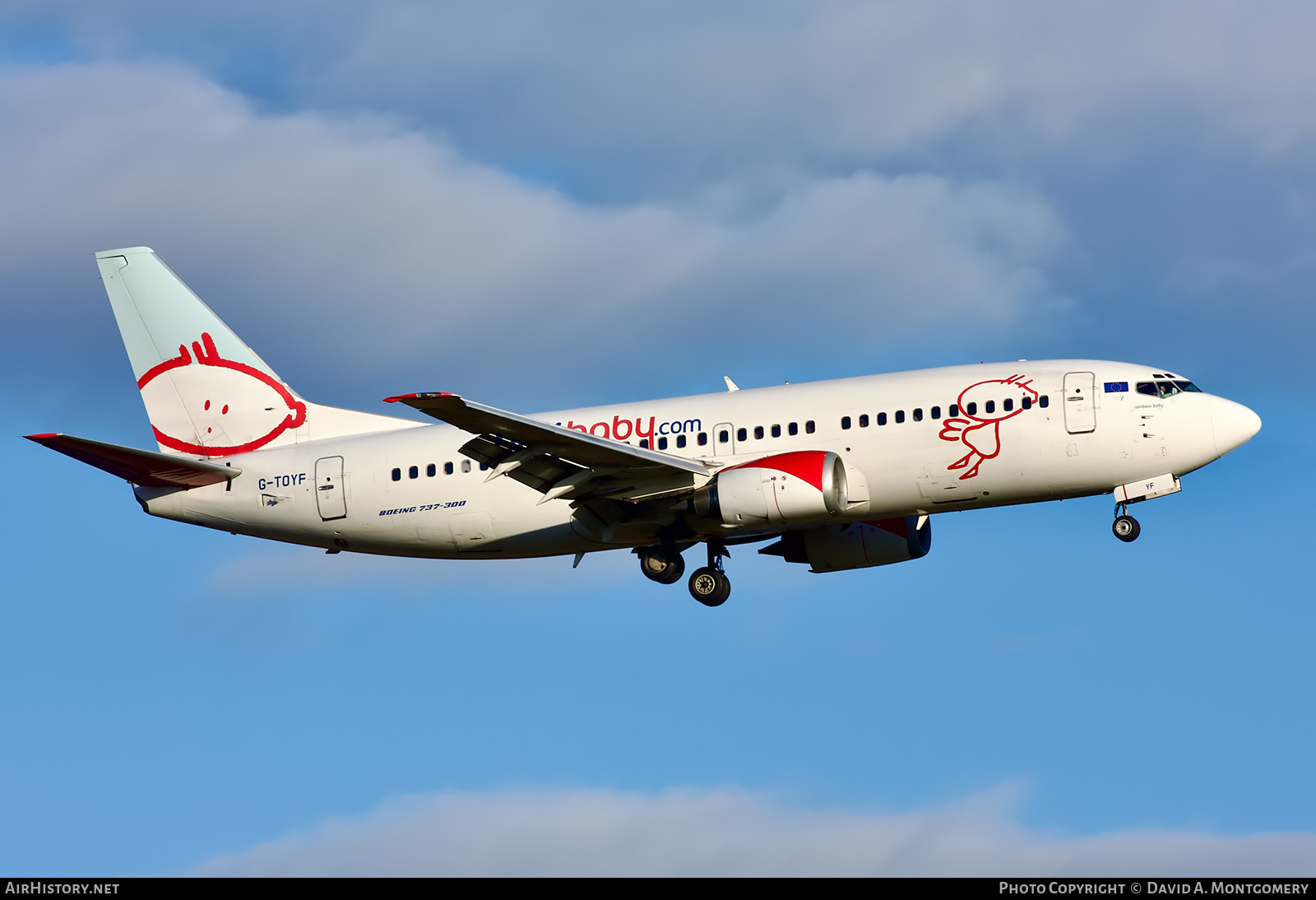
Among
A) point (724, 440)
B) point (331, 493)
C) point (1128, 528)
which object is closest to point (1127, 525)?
point (1128, 528)

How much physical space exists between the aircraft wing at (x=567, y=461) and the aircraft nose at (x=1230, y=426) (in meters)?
12.3

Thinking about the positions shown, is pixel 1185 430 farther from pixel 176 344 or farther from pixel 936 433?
pixel 176 344

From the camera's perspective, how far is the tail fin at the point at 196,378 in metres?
46.3

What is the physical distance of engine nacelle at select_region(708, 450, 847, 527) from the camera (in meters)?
39.2

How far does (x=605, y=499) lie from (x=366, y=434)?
8295 millimetres

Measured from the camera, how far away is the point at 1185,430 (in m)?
39.3

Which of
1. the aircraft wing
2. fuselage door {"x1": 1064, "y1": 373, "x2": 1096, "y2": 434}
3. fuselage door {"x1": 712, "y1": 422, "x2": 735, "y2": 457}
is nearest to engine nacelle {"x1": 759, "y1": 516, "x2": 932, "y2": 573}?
fuselage door {"x1": 712, "y1": 422, "x2": 735, "y2": 457}

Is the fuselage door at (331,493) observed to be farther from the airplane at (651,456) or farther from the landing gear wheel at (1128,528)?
the landing gear wheel at (1128,528)

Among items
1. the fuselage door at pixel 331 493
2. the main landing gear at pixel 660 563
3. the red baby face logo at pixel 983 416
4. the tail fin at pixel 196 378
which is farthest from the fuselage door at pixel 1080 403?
the fuselage door at pixel 331 493

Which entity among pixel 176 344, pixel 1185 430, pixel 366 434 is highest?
pixel 176 344

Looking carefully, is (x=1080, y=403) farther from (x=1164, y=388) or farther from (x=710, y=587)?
(x=710, y=587)

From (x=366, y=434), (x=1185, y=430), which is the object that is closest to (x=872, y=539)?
(x=1185, y=430)

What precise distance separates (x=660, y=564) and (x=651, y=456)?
5.01 meters
